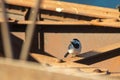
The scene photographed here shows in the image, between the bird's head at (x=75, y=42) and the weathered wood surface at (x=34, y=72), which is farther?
the bird's head at (x=75, y=42)

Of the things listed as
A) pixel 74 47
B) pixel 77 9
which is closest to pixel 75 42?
pixel 74 47

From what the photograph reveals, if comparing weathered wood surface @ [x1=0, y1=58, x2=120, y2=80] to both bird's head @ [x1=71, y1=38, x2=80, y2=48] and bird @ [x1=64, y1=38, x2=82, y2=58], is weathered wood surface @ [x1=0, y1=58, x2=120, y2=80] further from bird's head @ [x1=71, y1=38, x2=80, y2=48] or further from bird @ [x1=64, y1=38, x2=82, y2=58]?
bird's head @ [x1=71, y1=38, x2=80, y2=48]

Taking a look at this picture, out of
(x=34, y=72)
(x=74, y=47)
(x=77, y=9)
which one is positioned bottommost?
(x=74, y=47)

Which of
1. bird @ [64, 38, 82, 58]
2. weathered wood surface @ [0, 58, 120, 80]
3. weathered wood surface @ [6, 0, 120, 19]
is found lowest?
bird @ [64, 38, 82, 58]

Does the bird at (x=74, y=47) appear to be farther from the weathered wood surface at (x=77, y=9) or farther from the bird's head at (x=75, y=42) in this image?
A: the weathered wood surface at (x=77, y=9)

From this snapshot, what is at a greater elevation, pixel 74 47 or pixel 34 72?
pixel 34 72

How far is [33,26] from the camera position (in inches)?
78.7

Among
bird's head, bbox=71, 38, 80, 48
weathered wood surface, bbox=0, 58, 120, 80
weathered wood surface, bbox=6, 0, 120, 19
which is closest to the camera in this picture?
weathered wood surface, bbox=0, 58, 120, 80

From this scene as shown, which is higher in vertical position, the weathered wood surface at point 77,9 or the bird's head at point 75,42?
the weathered wood surface at point 77,9

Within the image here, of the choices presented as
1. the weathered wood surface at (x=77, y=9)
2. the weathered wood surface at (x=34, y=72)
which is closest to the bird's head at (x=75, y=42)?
the weathered wood surface at (x=77, y=9)

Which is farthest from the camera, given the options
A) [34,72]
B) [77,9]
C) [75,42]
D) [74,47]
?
[77,9]

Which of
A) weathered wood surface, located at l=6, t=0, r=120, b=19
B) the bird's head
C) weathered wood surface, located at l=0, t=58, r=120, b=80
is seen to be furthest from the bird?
weathered wood surface, located at l=0, t=58, r=120, b=80

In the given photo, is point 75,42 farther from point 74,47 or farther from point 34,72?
point 34,72

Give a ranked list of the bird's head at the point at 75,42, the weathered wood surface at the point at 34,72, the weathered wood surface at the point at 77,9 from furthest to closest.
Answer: the weathered wood surface at the point at 77,9 → the bird's head at the point at 75,42 → the weathered wood surface at the point at 34,72
